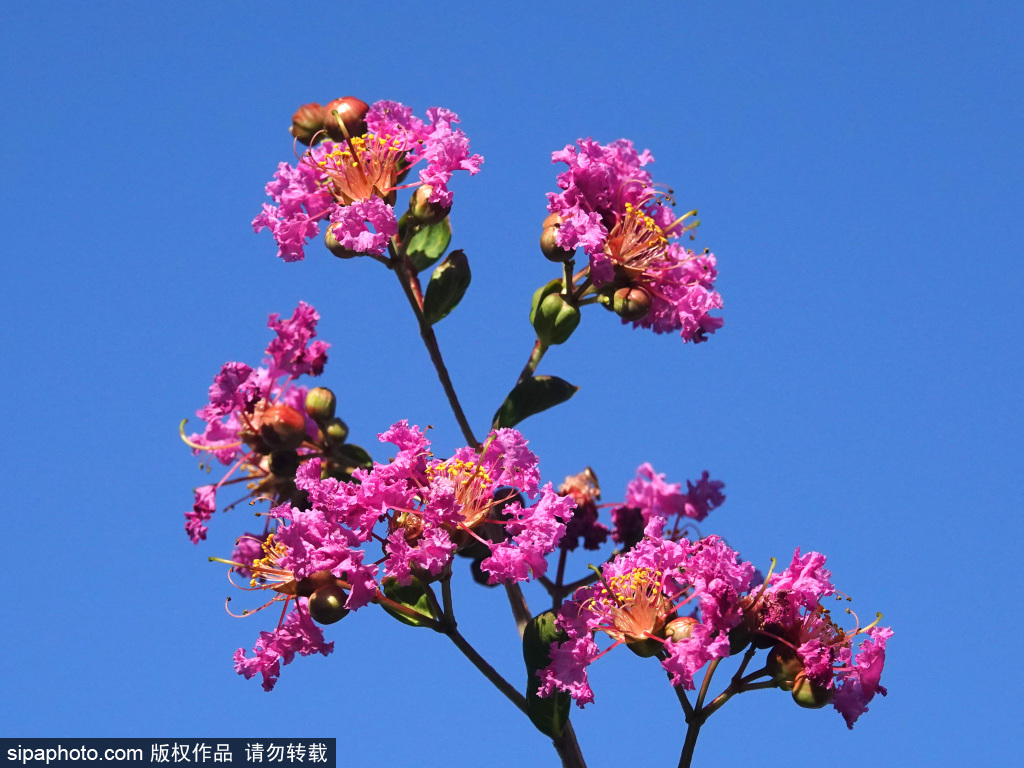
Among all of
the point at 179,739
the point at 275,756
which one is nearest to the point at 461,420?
the point at 275,756

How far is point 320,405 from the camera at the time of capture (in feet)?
10.6

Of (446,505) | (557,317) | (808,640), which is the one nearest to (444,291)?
(557,317)

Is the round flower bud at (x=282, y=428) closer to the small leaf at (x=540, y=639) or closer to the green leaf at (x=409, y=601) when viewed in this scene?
the green leaf at (x=409, y=601)

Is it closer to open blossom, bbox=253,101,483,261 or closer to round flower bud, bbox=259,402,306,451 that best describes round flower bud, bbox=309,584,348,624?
round flower bud, bbox=259,402,306,451

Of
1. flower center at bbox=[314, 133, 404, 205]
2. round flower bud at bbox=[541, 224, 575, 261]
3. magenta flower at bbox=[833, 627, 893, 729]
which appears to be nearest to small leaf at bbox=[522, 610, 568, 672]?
magenta flower at bbox=[833, 627, 893, 729]

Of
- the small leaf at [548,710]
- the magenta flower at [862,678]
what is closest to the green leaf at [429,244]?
the small leaf at [548,710]

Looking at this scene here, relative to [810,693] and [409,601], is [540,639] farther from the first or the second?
[810,693]

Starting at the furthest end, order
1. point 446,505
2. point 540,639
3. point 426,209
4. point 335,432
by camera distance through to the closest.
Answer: point 335,432 < point 426,209 < point 540,639 < point 446,505

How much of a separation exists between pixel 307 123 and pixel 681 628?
168 cm

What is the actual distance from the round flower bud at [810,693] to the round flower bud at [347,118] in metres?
1.80

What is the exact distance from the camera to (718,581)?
2.55 m

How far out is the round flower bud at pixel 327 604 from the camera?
8.45 ft

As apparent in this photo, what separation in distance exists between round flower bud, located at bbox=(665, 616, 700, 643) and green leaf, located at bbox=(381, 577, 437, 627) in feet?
1.80

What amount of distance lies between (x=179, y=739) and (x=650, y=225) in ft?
7.74
